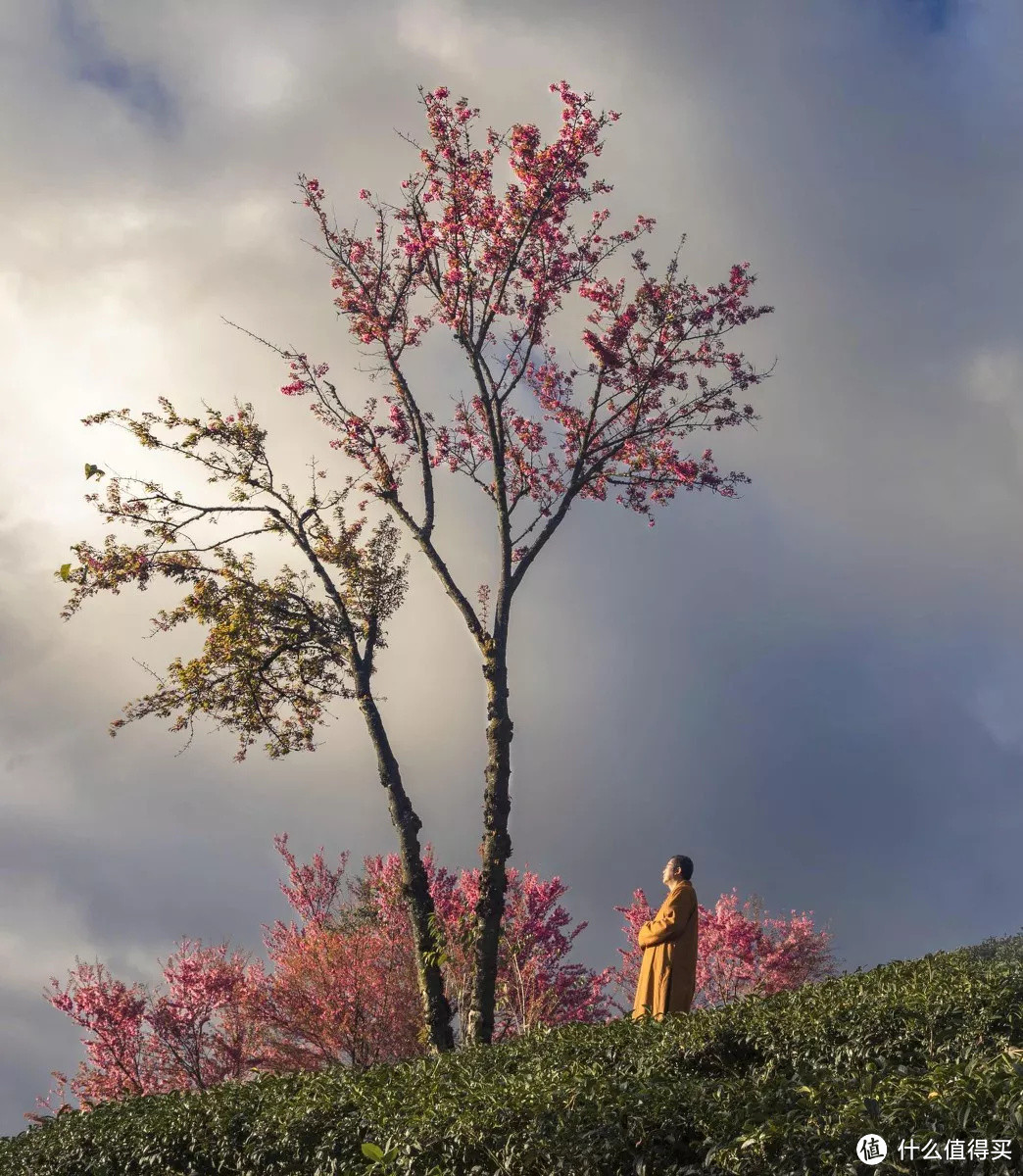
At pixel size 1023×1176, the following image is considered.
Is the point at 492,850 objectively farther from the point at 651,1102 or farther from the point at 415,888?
the point at 651,1102

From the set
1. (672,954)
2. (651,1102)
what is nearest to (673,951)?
(672,954)

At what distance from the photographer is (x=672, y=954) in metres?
10.4

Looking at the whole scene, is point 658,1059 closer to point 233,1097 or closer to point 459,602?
point 233,1097

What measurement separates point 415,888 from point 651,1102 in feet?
26.2

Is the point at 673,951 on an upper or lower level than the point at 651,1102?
upper

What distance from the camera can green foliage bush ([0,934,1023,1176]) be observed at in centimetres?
446

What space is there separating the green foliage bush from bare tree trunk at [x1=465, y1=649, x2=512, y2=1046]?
→ 13.0 feet

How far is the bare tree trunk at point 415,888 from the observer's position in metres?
12.3

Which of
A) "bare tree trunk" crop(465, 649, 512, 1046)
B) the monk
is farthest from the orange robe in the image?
"bare tree trunk" crop(465, 649, 512, 1046)

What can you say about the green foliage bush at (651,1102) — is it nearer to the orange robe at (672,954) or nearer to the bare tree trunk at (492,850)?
the orange robe at (672,954)

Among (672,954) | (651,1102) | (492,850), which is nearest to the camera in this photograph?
(651,1102)

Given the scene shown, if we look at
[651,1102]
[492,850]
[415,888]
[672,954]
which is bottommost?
[651,1102]

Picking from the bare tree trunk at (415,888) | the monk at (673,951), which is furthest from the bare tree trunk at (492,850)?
the monk at (673,951)

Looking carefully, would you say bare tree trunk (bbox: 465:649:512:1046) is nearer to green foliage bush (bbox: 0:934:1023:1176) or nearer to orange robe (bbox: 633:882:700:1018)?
orange robe (bbox: 633:882:700:1018)
